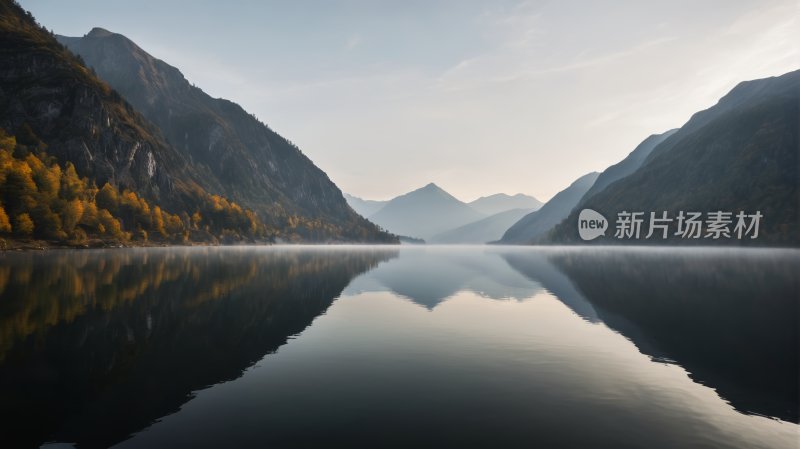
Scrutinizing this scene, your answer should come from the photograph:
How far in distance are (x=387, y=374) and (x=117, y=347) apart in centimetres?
1322

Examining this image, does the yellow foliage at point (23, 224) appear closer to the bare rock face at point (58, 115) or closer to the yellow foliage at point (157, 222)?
the yellow foliage at point (157, 222)

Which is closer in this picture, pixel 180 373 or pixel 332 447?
pixel 332 447

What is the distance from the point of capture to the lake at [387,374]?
35.7 ft

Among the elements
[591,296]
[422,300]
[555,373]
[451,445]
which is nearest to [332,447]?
[451,445]

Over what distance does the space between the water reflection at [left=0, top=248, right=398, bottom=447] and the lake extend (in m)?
0.09

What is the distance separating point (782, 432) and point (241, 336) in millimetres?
22713

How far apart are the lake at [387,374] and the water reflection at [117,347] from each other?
91mm

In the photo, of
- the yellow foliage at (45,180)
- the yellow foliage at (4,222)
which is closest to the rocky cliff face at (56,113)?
the yellow foliage at (45,180)

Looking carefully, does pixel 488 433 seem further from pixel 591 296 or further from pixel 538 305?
pixel 591 296

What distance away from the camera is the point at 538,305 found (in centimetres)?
3394

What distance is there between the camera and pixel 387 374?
1557cm

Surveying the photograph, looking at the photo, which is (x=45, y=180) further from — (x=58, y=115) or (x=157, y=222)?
(x=58, y=115)

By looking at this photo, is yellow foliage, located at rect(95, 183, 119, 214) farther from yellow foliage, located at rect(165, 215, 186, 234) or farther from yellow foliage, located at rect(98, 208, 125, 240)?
yellow foliage, located at rect(165, 215, 186, 234)

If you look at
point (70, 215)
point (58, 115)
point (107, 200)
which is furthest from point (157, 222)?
point (58, 115)
